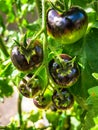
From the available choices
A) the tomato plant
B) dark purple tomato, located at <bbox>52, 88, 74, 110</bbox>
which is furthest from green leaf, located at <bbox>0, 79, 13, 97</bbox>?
dark purple tomato, located at <bbox>52, 88, 74, 110</bbox>

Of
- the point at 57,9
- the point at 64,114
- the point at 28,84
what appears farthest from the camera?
the point at 64,114

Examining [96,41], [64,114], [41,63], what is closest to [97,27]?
[96,41]

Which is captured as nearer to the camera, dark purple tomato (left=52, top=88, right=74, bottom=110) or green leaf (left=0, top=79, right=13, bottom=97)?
dark purple tomato (left=52, top=88, right=74, bottom=110)

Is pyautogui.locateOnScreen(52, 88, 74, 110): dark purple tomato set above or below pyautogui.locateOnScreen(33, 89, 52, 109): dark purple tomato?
above

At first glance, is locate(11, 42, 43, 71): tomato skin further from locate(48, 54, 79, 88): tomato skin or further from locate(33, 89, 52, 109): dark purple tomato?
locate(33, 89, 52, 109): dark purple tomato

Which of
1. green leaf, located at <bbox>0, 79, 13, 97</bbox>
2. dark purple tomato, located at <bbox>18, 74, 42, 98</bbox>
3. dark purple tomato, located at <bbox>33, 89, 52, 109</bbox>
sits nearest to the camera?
dark purple tomato, located at <bbox>18, 74, 42, 98</bbox>

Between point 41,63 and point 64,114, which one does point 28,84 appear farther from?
point 64,114

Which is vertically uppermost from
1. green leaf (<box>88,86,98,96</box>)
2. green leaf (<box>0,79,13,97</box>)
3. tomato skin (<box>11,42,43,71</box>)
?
tomato skin (<box>11,42,43,71</box>)
